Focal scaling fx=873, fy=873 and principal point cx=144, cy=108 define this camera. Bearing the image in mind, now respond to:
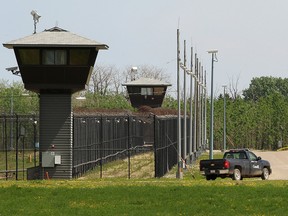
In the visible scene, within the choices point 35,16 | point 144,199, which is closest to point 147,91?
point 35,16

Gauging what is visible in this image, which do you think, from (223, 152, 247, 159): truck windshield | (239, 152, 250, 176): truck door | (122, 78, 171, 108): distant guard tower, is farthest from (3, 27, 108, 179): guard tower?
(122, 78, 171, 108): distant guard tower

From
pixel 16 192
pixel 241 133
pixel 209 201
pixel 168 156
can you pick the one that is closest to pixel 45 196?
pixel 16 192

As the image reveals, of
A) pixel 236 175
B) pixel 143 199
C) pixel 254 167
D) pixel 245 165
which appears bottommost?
pixel 236 175

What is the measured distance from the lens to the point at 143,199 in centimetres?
2411

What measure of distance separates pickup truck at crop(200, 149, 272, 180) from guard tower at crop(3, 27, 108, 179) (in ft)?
21.4

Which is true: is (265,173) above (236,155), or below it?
below

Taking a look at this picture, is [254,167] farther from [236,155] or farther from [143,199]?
[143,199]

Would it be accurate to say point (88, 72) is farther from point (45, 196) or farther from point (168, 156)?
point (45, 196)

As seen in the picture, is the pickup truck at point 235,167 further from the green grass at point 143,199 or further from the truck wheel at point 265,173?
the green grass at point 143,199

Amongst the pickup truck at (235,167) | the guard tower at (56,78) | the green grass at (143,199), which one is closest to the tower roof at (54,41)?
the guard tower at (56,78)

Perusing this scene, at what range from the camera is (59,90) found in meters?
41.2

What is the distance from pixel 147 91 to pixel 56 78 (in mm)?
50982

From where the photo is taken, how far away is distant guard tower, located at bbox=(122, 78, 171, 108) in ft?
298

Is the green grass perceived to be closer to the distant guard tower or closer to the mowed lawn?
the mowed lawn
